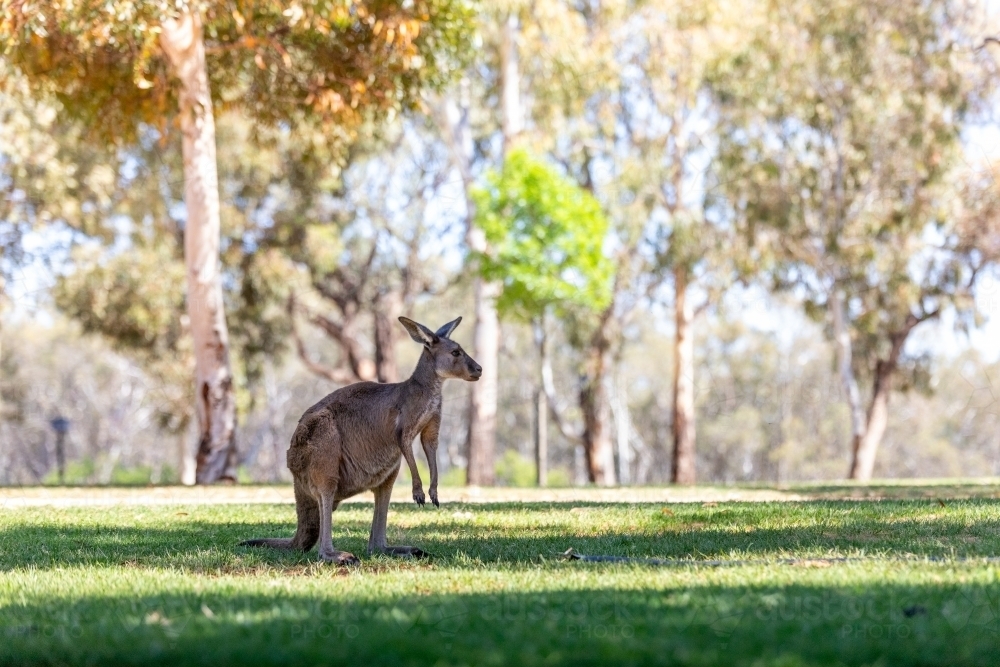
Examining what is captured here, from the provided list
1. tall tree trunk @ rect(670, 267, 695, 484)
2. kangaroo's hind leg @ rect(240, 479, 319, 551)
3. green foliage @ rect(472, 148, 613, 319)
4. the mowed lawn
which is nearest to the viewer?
the mowed lawn

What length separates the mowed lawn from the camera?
14.6 feet

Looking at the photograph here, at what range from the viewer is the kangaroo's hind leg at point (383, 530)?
7.62 meters

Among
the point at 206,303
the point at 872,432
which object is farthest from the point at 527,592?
the point at 872,432

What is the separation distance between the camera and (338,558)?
7.27 metres

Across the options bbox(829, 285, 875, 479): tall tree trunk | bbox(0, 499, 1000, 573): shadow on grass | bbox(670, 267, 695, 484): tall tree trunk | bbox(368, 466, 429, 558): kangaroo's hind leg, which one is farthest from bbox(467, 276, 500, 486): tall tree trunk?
bbox(368, 466, 429, 558): kangaroo's hind leg

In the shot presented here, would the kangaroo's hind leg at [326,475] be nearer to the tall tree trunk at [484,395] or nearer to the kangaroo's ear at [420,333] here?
the kangaroo's ear at [420,333]

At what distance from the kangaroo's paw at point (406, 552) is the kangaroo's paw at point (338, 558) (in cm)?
40

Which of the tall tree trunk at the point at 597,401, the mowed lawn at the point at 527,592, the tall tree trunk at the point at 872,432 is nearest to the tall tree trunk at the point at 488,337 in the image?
the tall tree trunk at the point at 597,401

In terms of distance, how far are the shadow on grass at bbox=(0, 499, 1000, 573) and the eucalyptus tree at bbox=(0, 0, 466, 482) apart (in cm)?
717

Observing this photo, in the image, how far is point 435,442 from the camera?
24.7ft

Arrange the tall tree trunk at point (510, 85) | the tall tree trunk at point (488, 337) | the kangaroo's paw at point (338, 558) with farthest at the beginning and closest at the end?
the tall tree trunk at point (510, 85) < the tall tree trunk at point (488, 337) < the kangaroo's paw at point (338, 558)

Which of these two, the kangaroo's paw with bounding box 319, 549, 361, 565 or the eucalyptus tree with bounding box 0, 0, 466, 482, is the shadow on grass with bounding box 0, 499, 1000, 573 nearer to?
the kangaroo's paw with bounding box 319, 549, 361, 565

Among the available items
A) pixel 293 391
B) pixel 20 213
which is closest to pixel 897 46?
pixel 20 213

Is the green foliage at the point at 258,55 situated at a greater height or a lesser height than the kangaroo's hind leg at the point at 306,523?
greater
